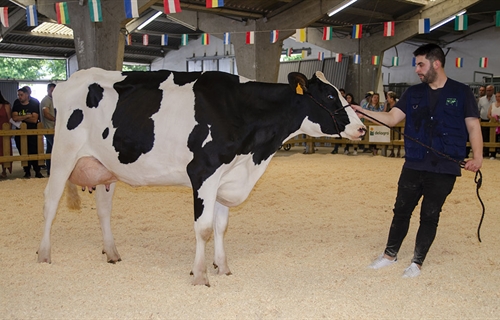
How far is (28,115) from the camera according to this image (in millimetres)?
10617

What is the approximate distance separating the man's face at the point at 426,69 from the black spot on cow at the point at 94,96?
2659 millimetres

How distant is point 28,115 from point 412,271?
29.7 feet

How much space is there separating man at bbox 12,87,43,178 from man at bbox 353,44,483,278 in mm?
8259

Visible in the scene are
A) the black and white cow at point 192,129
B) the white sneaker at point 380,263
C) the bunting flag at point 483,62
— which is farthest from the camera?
the bunting flag at point 483,62

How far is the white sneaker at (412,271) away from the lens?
4070mm

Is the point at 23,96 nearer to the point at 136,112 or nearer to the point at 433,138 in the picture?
the point at 136,112

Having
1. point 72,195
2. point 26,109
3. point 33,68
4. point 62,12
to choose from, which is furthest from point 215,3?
point 33,68

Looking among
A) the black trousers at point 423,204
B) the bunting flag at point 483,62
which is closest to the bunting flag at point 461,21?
the bunting flag at point 483,62

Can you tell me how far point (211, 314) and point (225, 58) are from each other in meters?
24.9

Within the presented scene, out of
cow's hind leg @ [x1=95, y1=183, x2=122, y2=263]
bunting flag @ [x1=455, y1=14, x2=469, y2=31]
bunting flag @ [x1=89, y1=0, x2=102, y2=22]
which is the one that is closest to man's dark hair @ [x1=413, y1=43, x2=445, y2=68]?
cow's hind leg @ [x1=95, y1=183, x2=122, y2=263]

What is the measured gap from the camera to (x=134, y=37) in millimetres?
23781

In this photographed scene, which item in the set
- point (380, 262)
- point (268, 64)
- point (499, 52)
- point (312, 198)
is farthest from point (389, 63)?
point (380, 262)

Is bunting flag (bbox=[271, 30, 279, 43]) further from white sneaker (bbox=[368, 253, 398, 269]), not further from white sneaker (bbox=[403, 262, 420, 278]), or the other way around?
white sneaker (bbox=[403, 262, 420, 278])

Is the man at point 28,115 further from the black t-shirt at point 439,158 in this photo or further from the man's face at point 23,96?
the black t-shirt at point 439,158
